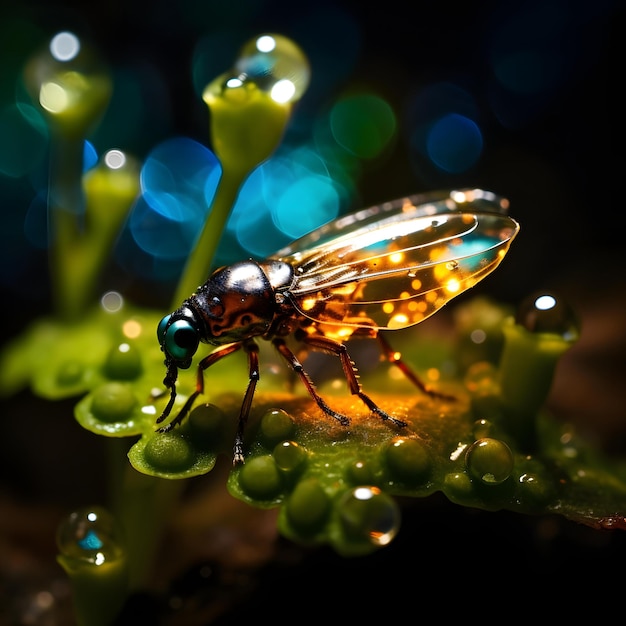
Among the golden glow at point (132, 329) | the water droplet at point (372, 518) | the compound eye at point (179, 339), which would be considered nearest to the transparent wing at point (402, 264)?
the compound eye at point (179, 339)

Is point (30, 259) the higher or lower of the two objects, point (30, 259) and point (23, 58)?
the lower

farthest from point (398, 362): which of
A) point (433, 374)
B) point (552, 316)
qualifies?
point (552, 316)

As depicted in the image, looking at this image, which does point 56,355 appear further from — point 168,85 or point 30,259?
point 168,85

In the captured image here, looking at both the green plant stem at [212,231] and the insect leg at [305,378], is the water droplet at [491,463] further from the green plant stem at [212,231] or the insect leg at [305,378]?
the green plant stem at [212,231]

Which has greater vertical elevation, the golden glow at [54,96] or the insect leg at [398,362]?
the golden glow at [54,96]

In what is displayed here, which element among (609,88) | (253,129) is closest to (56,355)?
(253,129)

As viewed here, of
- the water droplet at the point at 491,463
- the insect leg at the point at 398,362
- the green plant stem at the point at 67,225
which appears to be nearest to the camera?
the water droplet at the point at 491,463
